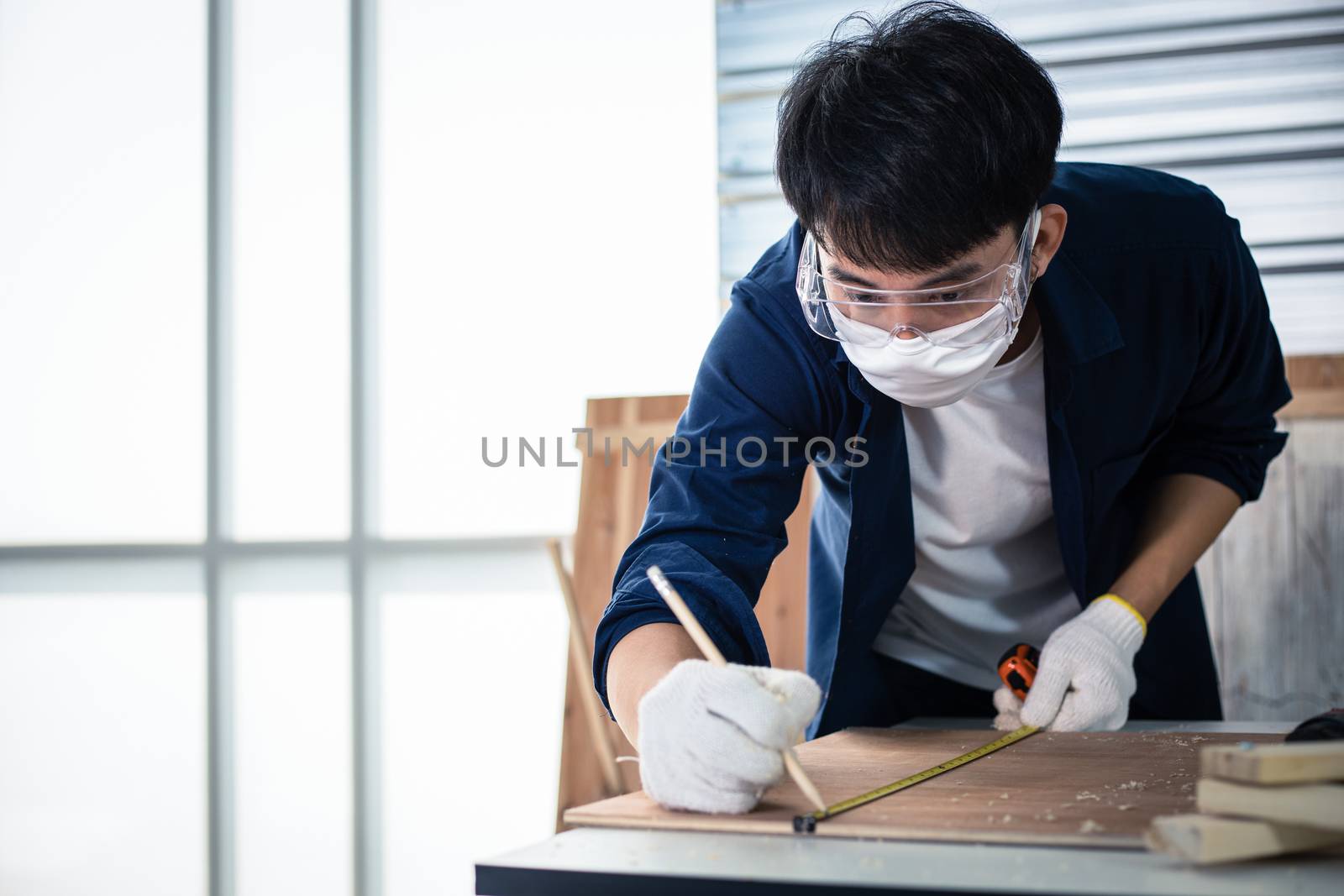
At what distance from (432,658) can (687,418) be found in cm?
212

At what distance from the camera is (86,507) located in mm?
3510

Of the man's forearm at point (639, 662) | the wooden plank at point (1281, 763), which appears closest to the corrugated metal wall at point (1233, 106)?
the man's forearm at point (639, 662)

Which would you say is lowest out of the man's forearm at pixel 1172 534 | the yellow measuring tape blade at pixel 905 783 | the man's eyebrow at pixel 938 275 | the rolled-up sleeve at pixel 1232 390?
the yellow measuring tape blade at pixel 905 783

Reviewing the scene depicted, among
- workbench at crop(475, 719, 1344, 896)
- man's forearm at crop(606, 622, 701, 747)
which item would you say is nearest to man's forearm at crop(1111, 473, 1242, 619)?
man's forearm at crop(606, 622, 701, 747)

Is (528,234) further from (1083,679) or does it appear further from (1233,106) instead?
(1083,679)

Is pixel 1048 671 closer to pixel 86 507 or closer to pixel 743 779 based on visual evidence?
pixel 743 779

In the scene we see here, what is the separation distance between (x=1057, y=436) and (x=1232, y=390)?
13.4 inches

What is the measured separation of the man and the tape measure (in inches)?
1.4

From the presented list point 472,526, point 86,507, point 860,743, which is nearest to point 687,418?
point 860,743

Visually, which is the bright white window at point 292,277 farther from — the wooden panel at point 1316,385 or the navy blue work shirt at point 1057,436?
the wooden panel at point 1316,385

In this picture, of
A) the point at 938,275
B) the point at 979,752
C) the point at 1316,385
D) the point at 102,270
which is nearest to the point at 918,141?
the point at 938,275

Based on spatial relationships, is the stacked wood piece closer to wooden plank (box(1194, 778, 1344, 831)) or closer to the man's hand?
wooden plank (box(1194, 778, 1344, 831))

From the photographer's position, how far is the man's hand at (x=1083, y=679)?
140 centimetres

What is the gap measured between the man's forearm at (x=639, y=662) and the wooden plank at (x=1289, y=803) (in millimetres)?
538
